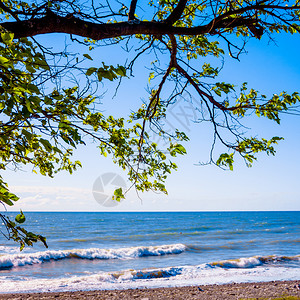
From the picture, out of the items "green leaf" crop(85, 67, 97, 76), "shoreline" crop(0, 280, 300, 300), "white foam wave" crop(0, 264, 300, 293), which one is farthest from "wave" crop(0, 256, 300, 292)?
"green leaf" crop(85, 67, 97, 76)

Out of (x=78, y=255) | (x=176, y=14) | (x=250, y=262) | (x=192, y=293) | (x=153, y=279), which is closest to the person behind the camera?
(x=176, y=14)

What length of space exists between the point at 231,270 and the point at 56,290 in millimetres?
9297

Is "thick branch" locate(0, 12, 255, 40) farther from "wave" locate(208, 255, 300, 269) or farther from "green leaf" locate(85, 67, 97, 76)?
"wave" locate(208, 255, 300, 269)

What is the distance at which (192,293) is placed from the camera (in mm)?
11352

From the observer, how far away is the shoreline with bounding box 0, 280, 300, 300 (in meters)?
10.7

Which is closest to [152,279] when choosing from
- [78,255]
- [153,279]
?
[153,279]

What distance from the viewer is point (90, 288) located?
12.8 m

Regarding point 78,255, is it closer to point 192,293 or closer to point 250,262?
point 250,262

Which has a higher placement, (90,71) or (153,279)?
(90,71)

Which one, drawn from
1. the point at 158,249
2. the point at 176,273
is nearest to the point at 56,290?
the point at 176,273

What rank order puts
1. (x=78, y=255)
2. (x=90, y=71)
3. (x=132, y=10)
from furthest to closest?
(x=78, y=255), (x=132, y=10), (x=90, y=71)

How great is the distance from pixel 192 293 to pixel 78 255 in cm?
1408

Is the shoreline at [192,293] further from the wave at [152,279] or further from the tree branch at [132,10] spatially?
the tree branch at [132,10]

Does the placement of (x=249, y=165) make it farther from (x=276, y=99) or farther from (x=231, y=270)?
(x=231, y=270)
